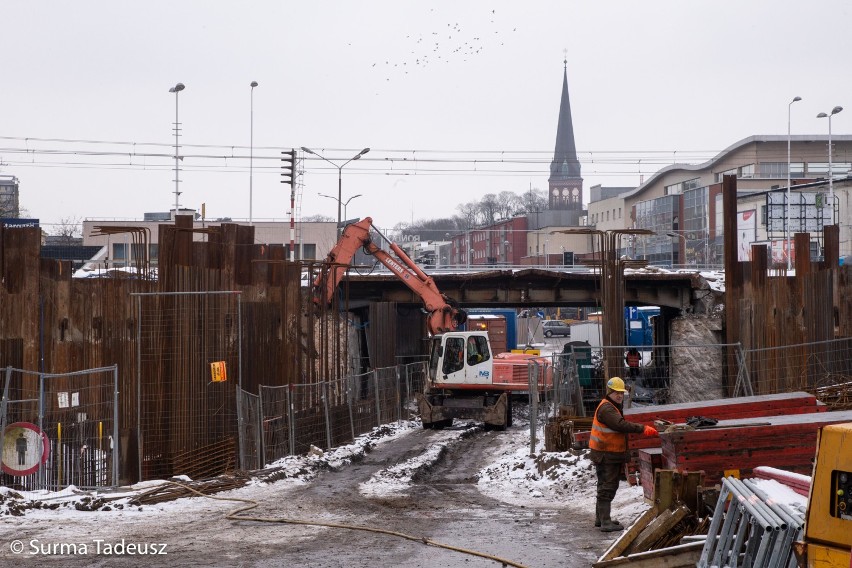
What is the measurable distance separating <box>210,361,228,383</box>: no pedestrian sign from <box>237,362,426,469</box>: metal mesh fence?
452 millimetres

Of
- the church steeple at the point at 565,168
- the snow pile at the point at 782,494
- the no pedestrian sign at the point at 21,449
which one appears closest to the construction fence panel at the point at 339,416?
the no pedestrian sign at the point at 21,449

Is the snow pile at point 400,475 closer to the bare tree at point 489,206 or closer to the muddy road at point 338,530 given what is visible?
the muddy road at point 338,530

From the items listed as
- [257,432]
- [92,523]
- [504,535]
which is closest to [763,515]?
[504,535]

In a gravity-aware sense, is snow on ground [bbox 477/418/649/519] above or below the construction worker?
below

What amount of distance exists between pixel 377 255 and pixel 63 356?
14.2 meters

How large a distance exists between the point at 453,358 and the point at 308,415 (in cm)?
704

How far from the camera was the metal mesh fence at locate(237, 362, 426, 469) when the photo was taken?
58.4 ft

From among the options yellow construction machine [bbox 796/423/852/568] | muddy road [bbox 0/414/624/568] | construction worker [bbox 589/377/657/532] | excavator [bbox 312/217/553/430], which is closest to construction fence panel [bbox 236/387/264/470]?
muddy road [bbox 0/414/624/568]

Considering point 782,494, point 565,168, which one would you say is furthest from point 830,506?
point 565,168

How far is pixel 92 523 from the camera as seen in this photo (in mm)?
12125

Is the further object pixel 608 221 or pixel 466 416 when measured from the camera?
pixel 608 221

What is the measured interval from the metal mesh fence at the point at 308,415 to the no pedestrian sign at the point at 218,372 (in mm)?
452

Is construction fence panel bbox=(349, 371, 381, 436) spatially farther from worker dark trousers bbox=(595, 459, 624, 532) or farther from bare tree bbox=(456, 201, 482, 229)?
bare tree bbox=(456, 201, 482, 229)

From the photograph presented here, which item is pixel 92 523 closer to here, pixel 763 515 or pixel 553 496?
pixel 553 496
